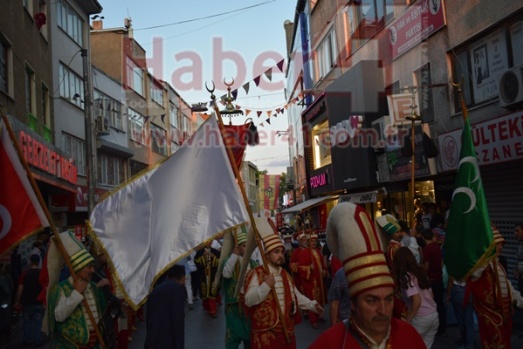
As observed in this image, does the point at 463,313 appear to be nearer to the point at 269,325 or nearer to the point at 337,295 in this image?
the point at 337,295

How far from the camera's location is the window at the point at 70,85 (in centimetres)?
2370

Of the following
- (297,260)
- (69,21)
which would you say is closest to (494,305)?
(297,260)

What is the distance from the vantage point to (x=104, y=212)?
228 inches

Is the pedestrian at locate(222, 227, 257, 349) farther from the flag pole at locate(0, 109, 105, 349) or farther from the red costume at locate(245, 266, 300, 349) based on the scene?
the flag pole at locate(0, 109, 105, 349)

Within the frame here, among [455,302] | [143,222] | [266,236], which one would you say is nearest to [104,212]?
[143,222]

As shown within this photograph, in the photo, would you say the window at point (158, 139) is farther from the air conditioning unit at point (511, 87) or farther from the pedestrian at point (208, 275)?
the air conditioning unit at point (511, 87)

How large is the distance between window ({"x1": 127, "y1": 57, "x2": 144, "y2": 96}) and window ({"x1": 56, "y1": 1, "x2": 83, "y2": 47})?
8.98 metres

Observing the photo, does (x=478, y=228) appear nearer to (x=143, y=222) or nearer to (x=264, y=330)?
(x=264, y=330)

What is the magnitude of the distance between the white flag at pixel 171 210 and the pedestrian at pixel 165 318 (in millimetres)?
1363

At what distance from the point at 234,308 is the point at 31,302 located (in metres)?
5.00

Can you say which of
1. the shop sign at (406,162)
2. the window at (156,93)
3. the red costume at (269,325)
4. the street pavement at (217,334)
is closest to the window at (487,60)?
the shop sign at (406,162)

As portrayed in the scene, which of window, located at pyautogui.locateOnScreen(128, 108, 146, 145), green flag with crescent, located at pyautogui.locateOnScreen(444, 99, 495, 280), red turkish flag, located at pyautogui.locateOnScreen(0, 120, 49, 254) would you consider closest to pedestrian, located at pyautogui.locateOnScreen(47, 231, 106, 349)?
red turkish flag, located at pyautogui.locateOnScreen(0, 120, 49, 254)

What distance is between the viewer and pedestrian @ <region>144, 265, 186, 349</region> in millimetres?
6773

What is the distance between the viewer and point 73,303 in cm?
557
